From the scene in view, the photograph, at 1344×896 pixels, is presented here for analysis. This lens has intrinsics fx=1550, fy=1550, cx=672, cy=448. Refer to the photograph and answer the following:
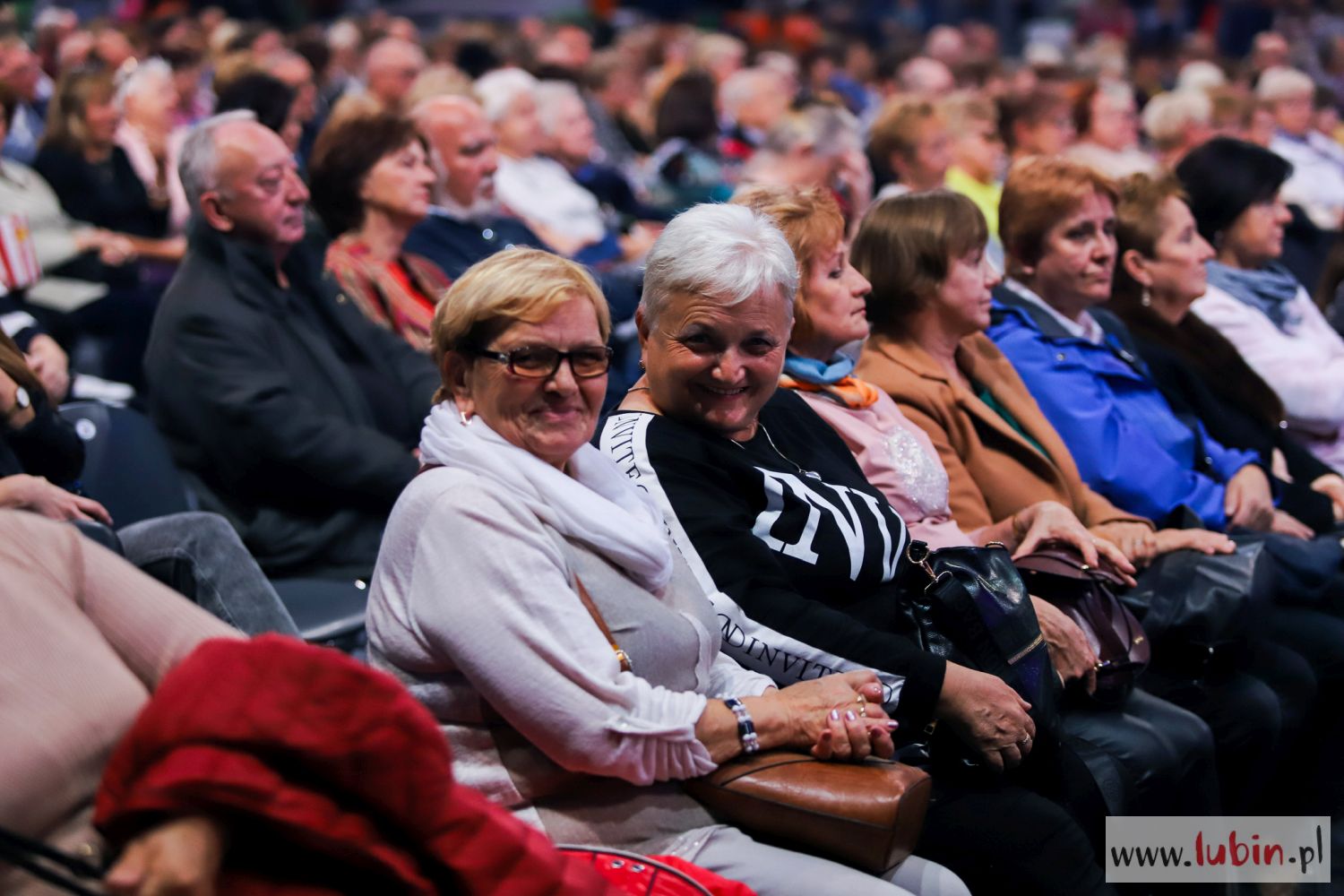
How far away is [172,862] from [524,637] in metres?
0.60

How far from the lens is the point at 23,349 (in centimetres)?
352

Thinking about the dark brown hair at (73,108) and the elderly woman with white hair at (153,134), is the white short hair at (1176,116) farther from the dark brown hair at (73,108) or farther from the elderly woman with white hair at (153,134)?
the dark brown hair at (73,108)

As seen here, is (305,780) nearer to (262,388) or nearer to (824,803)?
(824,803)

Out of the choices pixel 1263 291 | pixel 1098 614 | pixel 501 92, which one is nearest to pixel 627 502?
pixel 1098 614

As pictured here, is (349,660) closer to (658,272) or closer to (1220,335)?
(658,272)

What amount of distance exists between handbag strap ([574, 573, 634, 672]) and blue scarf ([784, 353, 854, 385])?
939mm

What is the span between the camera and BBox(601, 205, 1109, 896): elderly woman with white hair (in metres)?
2.40

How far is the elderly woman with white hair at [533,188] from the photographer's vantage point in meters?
6.44

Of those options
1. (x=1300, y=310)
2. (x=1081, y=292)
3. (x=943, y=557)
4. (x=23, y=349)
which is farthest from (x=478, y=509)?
(x=1300, y=310)

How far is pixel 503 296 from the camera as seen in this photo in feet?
7.00

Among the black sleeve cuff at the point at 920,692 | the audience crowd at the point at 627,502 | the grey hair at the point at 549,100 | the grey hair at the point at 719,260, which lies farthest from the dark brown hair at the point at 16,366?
the grey hair at the point at 549,100

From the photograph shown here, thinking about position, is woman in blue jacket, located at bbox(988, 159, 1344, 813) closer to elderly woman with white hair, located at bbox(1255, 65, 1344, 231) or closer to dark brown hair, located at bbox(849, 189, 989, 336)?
dark brown hair, located at bbox(849, 189, 989, 336)

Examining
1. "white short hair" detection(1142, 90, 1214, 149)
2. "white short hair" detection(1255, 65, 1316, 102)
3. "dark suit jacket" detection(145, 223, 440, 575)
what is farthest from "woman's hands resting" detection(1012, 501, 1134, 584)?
"white short hair" detection(1255, 65, 1316, 102)

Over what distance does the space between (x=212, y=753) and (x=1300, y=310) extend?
3950mm
